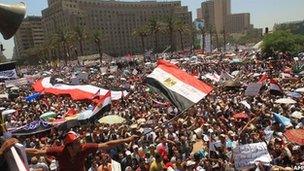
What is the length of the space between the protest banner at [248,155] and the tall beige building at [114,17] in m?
155

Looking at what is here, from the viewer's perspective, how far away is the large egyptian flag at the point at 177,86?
286 inches

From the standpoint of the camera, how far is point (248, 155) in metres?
9.30

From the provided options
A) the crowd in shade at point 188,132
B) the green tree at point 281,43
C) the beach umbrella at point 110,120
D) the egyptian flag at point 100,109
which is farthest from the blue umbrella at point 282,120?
the green tree at point 281,43

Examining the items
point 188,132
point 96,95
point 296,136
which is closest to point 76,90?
point 96,95

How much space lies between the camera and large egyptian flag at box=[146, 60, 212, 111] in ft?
23.8

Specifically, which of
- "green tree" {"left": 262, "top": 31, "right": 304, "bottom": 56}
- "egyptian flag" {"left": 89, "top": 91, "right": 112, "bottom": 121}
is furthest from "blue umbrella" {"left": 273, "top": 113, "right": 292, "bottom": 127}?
"green tree" {"left": 262, "top": 31, "right": 304, "bottom": 56}

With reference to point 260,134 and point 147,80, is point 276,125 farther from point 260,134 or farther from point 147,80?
point 147,80

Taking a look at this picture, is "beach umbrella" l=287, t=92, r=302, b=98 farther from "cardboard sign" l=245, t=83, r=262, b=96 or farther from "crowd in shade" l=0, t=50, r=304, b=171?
"cardboard sign" l=245, t=83, r=262, b=96

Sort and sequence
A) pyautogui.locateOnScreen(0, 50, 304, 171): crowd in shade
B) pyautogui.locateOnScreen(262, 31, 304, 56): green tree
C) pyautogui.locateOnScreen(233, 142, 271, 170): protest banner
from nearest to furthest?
pyautogui.locateOnScreen(233, 142, 271, 170): protest banner < pyautogui.locateOnScreen(0, 50, 304, 171): crowd in shade < pyautogui.locateOnScreen(262, 31, 304, 56): green tree

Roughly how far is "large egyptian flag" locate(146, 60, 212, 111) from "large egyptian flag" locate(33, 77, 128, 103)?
42.0 ft

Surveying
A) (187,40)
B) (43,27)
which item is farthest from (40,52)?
(187,40)

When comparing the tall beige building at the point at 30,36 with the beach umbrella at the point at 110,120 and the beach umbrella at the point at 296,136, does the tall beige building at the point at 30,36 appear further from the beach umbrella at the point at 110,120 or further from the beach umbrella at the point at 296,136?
the beach umbrella at the point at 296,136

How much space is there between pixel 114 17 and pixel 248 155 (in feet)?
576

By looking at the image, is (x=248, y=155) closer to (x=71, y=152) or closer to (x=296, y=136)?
(x=296, y=136)
